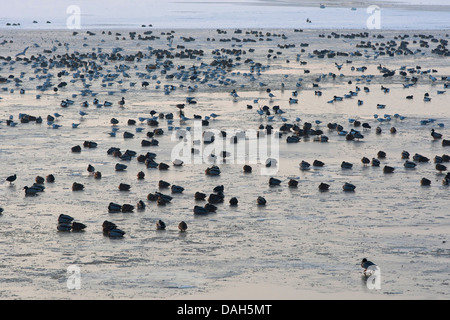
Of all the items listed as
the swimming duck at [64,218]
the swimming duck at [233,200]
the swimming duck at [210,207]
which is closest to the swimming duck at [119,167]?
the swimming duck at [233,200]

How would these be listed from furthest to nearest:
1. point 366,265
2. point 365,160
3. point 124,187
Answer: point 365,160 → point 124,187 → point 366,265

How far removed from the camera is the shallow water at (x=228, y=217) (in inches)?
592

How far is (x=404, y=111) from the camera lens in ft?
117

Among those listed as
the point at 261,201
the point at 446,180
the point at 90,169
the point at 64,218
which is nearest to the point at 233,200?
the point at 261,201

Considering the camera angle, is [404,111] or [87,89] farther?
[87,89]

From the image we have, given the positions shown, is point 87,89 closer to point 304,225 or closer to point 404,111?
point 404,111

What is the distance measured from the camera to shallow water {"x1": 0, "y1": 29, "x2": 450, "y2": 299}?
49.3ft

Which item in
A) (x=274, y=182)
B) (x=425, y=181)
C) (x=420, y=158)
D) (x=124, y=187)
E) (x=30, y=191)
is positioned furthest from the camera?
(x=420, y=158)

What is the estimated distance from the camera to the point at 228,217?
19.4m

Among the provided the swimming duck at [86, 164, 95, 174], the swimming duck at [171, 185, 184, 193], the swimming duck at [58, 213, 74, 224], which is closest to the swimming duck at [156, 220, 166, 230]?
the swimming duck at [58, 213, 74, 224]

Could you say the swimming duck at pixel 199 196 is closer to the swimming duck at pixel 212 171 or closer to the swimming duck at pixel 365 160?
the swimming duck at pixel 212 171

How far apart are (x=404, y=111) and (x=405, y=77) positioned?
13167 millimetres

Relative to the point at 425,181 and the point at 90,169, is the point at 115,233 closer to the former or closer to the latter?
the point at 90,169
